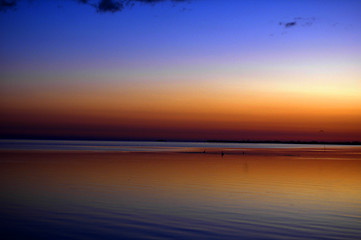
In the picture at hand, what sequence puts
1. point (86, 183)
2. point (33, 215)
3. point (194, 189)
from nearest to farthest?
point (33, 215)
point (194, 189)
point (86, 183)

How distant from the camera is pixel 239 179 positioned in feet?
92.9

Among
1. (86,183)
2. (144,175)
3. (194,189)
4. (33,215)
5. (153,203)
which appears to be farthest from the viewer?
(144,175)

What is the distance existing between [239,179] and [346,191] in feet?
25.2

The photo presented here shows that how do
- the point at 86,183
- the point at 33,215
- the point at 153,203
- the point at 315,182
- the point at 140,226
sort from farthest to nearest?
the point at 315,182, the point at 86,183, the point at 153,203, the point at 33,215, the point at 140,226

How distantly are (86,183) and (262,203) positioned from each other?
11.3 m

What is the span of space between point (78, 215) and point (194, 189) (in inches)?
347

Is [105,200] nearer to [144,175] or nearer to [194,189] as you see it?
[194,189]

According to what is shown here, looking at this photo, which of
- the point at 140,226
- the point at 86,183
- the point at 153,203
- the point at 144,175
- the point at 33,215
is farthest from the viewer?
the point at 144,175

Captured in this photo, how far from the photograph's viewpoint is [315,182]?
89.0 feet

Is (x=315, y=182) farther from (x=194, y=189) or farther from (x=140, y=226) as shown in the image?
(x=140, y=226)

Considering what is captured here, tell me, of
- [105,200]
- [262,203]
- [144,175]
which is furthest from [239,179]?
[105,200]

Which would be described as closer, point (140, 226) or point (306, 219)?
point (140, 226)

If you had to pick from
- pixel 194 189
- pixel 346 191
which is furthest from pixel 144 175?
pixel 346 191

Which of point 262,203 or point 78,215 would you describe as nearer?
point 78,215
